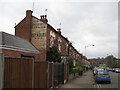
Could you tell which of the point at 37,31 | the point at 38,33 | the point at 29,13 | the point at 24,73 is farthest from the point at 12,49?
the point at 24,73

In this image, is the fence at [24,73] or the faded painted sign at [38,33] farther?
the faded painted sign at [38,33]

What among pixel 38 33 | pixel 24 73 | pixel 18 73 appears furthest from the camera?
pixel 38 33

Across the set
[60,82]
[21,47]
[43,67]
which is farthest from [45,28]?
[43,67]

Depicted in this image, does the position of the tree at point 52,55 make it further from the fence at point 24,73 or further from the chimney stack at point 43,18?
the fence at point 24,73

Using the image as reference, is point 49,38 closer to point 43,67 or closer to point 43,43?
point 43,43

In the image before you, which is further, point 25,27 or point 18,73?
point 25,27

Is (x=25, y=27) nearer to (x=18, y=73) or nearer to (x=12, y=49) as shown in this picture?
(x=12, y=49)

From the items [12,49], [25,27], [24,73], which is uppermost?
[25,27]

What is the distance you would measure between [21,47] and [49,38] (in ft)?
23.1

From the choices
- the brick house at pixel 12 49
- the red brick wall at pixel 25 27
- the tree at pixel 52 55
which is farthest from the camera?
the red brick wall at pixel 25 27

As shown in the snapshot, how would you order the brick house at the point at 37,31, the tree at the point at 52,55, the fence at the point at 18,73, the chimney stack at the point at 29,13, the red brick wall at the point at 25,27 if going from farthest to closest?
the chimney stack at the point at 29,13
the red brick wall at the point at 25,27
the brick house at the point at 37,31
the tree at the point at 52,55
the fence at the point at 18,73

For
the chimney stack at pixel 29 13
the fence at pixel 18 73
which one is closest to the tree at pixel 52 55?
the chimney stack at pixel 29 13

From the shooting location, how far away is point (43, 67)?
32.6 ft

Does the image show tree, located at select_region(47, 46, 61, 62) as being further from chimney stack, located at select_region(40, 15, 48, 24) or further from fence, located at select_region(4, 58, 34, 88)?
fence, located at select_region(4, 58, 34, 88)
